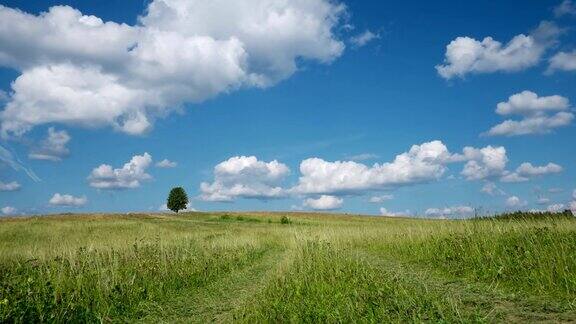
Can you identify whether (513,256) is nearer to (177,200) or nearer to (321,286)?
(321,286)

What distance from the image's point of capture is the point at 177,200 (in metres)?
98.7

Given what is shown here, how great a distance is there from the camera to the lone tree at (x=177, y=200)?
3890 inches

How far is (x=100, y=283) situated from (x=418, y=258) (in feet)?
36.7

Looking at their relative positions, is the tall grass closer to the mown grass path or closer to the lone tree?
the mown grass path

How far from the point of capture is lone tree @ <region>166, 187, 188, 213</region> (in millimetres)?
98812

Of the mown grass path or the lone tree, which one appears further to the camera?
the lone tree

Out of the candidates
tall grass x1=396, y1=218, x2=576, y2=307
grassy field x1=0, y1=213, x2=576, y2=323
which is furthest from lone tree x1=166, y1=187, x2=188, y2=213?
tall grass x1=396, y1=218, x2=576, y2=307

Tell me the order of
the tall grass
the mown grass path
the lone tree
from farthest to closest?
the lone tree, the tall grass, the mown grass path

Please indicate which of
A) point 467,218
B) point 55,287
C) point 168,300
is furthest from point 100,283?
point 467,218

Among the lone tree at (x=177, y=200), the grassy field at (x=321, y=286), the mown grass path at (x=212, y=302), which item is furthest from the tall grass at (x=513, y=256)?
the lone tree at (x=177, y=200)

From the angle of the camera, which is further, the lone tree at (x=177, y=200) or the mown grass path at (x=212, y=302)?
the lone tree at (x=177, y=200)

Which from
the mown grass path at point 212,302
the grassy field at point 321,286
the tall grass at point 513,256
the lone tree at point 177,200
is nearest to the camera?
the grassy field at point 321,286

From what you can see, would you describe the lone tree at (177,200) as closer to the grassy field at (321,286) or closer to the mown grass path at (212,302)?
the grassy field at (321,286)

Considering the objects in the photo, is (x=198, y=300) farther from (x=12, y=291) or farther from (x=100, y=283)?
(x=12, y=291)
